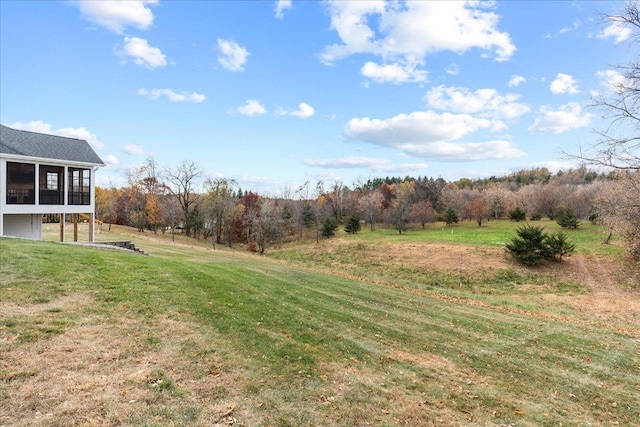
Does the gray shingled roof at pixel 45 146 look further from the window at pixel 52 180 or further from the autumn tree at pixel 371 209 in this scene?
the autumn tree at pixel 371 209

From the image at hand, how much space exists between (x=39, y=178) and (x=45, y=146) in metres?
1.66

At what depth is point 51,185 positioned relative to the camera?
17.7 metres

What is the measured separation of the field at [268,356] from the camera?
13.6 feet

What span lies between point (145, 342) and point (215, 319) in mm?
1510

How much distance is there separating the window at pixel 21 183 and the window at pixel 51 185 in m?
0.53

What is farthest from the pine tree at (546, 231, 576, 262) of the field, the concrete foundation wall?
the concrete foundation wall

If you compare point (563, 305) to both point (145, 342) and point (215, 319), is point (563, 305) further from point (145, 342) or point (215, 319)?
point (145, 342)

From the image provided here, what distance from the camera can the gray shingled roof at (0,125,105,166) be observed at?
619 inches

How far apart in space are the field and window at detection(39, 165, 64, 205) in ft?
23.4

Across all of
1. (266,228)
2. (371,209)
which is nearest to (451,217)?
(371,209)

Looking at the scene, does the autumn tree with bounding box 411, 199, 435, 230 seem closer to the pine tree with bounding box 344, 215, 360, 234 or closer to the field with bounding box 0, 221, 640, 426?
the pine tree with bounding box 344, 215, 360, 234

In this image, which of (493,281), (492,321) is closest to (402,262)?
(493,281)

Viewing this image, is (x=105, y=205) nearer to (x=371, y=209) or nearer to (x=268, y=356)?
(x=371, y=209)

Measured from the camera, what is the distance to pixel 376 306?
10000 mm
